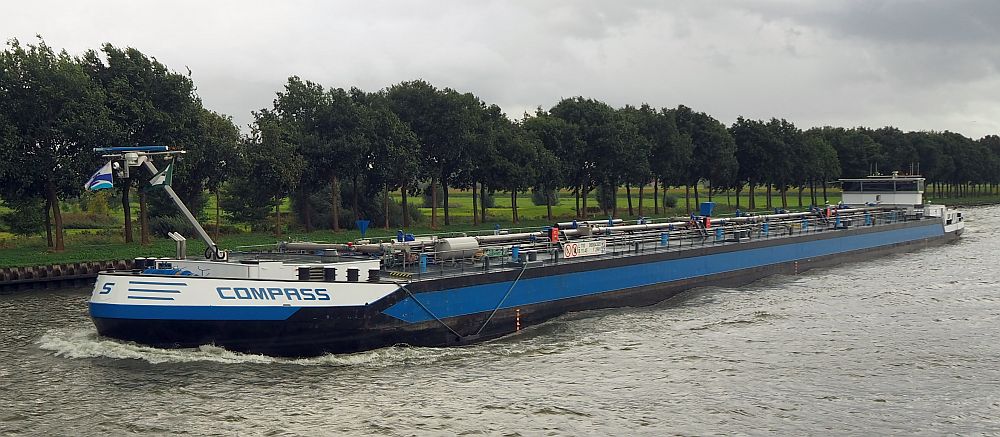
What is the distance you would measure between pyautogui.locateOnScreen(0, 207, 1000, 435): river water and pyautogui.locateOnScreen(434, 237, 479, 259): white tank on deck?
3.27 m

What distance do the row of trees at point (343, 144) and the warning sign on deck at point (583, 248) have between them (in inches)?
956

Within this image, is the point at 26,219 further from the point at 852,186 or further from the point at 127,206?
the point at 852,186

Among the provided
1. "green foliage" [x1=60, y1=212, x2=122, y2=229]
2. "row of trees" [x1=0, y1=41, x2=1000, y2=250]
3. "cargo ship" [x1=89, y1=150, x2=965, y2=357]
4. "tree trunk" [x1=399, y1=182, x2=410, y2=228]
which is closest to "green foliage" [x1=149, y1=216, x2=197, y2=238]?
"row of trees" [x1=0, y1=41, x2=1000, y2=250]

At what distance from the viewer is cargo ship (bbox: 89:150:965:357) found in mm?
19203

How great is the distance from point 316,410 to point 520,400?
14.5ft

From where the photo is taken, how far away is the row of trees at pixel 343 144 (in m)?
38.0

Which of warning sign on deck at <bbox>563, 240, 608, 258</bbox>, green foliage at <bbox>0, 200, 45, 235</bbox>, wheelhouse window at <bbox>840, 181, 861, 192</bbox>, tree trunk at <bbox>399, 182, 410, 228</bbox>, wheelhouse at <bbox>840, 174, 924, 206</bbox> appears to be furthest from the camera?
wheelhouse window at <bbox>840, 181, 861, 192</bbox>

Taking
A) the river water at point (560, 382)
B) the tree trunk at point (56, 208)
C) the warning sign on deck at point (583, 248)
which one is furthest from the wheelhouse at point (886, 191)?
the tree trunk at point (56, 208)

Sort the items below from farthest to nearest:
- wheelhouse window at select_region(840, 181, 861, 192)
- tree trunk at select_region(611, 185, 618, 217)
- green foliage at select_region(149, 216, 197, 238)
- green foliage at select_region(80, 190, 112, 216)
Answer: tree trunk at select_region(611, 185, 618, 217), green foliage at select_region(80, 190, 112, 216), wheelhouse window at select_region(840, 181, 861, 192), green foliage at select_region(149, 216, 197, 238)

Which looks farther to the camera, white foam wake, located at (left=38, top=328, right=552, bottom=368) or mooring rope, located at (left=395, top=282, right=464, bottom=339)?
mooring rope, located at (left=395, top=282, right=464, bottom=339)

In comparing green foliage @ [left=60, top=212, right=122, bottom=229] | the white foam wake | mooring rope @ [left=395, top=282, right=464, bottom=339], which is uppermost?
green foliage @ [left=60, top=212, right=122, bottom=229]

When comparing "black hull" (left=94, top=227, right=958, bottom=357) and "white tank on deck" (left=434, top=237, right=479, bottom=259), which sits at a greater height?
"white tank on deck" (left=434, top=237, right=479, bottom=259)

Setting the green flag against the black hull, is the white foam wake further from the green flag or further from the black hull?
Result: the green flag

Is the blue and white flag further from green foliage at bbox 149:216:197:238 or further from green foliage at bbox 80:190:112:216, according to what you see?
green foliage at bbox 80:190:112:216
